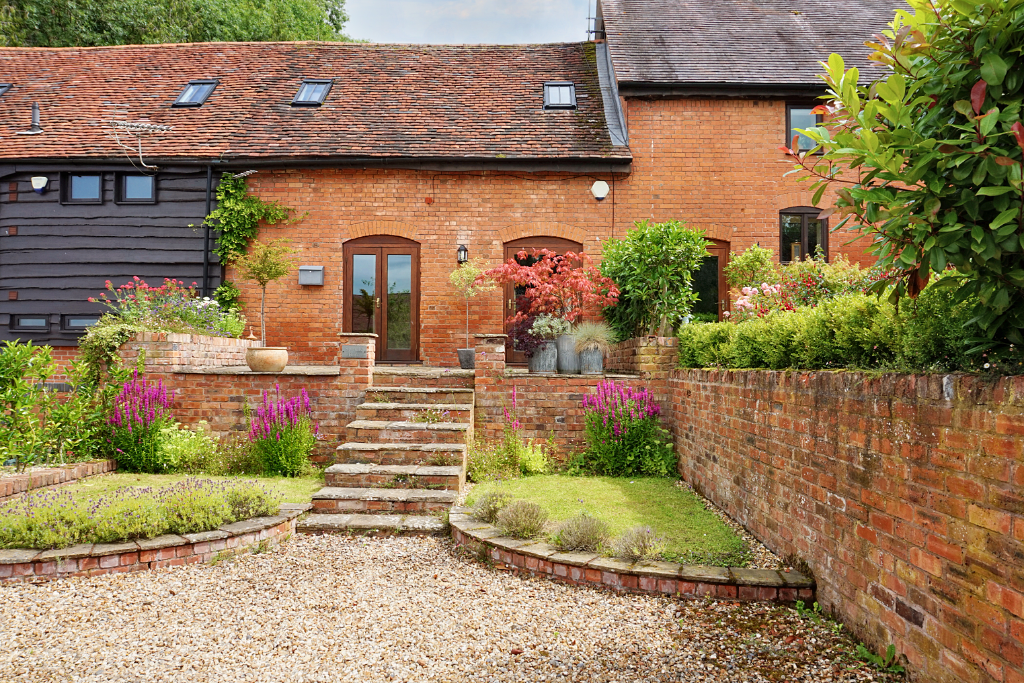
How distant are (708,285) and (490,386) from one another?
18.1 feet

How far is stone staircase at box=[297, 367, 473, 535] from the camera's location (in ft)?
16.8

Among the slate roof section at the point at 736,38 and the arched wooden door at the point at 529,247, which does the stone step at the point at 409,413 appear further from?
the slate roof section at the point at 736,38

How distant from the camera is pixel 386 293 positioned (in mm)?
10664

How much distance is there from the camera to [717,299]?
11.0 meters

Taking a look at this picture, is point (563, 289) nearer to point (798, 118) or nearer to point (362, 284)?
point (362, 284)

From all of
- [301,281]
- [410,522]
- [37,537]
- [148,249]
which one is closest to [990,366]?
[410,522]

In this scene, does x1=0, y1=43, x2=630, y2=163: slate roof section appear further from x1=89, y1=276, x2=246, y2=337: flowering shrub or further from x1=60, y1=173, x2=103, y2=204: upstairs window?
x1=89, y1=276, x2=246, y2=337: flowering shrub

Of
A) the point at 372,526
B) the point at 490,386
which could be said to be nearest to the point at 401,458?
the point at 372,526

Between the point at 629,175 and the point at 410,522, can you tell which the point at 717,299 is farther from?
the point at 410,522

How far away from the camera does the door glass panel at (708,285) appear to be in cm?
1088

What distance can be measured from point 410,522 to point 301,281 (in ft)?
21.4

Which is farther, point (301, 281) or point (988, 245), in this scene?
point (301, 281)

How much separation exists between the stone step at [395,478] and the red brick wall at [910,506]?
104 inches

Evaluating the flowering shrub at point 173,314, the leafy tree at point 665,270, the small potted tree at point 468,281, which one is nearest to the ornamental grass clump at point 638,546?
the leafy tree at point 665,270
